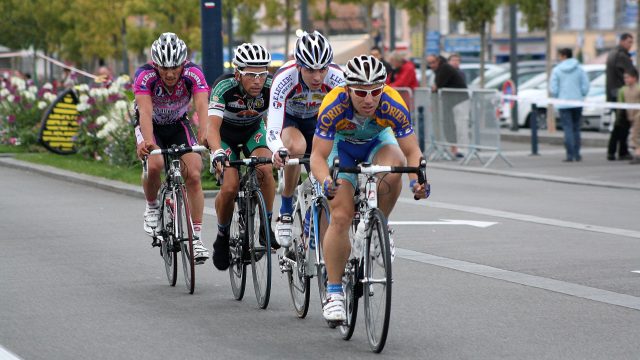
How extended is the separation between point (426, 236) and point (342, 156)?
16.9 feet

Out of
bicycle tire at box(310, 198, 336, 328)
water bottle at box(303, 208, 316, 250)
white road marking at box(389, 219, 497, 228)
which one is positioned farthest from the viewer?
white road marking at box(389, 219, 497, 228)

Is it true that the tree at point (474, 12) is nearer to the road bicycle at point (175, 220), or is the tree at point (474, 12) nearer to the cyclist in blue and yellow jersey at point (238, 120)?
the road bicycle at point (175, 220)

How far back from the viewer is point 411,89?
2464 centimetres

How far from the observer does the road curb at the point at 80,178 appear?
18.1 m

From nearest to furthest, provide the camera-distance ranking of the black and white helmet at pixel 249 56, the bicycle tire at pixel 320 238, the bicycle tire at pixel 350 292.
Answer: the bicycle tire at pixel 350 292 < the bicycle tire at pixel 320 238 < the black and white helmet at pixel 249 56

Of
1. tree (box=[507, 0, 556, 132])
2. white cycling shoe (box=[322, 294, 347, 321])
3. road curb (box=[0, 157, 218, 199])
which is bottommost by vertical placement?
road curb (box=[0, 157, 218, 199])

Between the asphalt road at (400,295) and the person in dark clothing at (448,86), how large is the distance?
7.15 m

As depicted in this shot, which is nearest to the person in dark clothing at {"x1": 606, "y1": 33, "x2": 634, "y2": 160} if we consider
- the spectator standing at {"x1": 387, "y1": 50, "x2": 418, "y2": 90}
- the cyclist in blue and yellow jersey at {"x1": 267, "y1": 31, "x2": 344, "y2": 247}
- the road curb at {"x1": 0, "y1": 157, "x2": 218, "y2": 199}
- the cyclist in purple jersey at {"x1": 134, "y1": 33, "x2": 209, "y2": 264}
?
the spectator standing at {"x1": 387, "y1": 50, "x2": 418, "y2": 90}

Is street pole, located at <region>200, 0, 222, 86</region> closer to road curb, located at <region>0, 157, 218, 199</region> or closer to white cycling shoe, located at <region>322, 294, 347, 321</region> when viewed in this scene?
road curb, located at <region>0, 157, 218, 199</region>

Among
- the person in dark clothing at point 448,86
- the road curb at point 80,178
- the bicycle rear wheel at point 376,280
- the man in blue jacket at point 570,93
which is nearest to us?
the bicycle rear wheel at point 376,280

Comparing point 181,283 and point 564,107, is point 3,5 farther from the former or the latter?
point 181,283

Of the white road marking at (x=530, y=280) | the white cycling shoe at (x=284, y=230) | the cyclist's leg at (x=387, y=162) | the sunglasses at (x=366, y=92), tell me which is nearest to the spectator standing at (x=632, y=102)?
the white road marking at (x=530, y=280)

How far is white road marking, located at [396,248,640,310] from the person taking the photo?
372 inches

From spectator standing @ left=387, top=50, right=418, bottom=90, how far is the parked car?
449 cm
